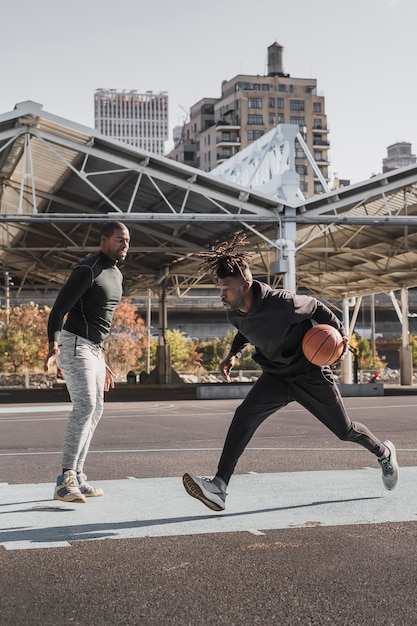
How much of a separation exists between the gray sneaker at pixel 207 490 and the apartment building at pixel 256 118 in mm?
149253

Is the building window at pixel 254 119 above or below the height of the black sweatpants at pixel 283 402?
above

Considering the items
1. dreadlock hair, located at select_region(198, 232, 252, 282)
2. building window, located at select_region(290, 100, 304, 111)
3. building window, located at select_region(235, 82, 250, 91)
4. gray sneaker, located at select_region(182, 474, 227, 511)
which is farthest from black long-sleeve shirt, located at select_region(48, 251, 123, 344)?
building window, located at select_region(290, 100, 304, 111)

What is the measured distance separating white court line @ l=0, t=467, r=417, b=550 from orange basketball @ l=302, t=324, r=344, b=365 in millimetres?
1036

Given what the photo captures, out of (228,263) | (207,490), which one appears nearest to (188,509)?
(207,490)

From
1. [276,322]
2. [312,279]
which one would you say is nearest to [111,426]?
[276,322]

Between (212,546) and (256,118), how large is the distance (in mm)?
155127

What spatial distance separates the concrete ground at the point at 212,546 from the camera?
4.40 meters

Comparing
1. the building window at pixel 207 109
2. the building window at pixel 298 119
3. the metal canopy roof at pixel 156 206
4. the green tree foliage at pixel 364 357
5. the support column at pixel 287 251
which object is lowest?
the green tree foliage at pixel 364 357

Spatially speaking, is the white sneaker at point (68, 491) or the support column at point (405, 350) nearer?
the white sneaker at point (68, 491)

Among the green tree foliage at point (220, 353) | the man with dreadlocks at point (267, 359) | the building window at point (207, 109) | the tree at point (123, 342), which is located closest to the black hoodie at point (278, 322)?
the man with dreadlocks at point (267, 359)

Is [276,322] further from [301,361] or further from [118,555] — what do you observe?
[118,555]

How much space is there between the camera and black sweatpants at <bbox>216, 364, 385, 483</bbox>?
6.81 metres

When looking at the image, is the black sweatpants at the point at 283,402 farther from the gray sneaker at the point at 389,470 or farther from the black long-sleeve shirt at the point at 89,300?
the black long-sleeve shirt at the point at 89,300

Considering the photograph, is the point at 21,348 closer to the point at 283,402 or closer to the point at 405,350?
the point at 405,350
